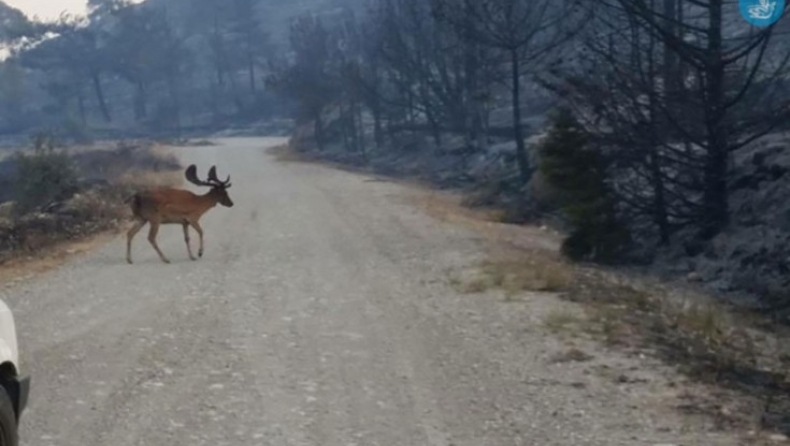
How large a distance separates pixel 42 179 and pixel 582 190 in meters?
18.8

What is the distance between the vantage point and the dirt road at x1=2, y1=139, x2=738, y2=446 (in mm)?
8297

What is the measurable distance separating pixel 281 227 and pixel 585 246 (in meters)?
7.13

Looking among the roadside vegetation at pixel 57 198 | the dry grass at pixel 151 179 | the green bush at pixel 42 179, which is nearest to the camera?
the roadside vegetation at pixel 57 198

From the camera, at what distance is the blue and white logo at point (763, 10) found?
16.2m

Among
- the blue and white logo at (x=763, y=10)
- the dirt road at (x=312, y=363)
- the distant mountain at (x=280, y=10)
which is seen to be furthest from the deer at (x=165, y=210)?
the distant mountain at (x=280, y=10)

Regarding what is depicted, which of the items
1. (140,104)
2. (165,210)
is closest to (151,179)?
(165,210)

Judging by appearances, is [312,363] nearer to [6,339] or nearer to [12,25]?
[6,339]

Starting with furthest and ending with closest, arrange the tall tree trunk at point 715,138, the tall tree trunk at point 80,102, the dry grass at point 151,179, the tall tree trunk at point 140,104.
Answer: the tall tree trunk at point 140,104 < the tall tree trunk at point 80,102 < the dry grass at point 151,179 < the tall tree trunk at point 715,138

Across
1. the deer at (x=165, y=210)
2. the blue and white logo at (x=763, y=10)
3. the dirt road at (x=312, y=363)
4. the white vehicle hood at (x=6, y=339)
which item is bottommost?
the dirt road at (x=312, y=363)

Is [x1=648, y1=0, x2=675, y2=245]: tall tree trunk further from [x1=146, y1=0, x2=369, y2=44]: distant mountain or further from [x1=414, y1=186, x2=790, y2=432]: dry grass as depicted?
[x1=146, y1=0, x2=369, y2=44]: distant mountain

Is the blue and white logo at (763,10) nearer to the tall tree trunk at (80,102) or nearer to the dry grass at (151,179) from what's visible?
the dry grass at (151,179)

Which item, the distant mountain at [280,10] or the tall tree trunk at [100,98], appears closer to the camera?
the tall tree trunk at [100,98]

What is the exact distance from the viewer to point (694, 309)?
43.4ft

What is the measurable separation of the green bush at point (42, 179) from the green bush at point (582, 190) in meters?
16.3
